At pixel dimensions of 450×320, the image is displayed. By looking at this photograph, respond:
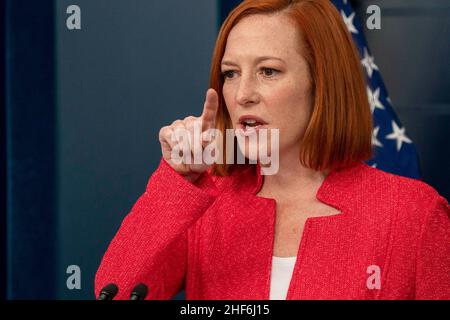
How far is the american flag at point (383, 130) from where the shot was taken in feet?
7.97

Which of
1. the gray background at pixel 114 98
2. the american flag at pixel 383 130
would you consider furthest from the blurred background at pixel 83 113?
the american flag at pixel 383 130

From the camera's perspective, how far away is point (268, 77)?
141cm

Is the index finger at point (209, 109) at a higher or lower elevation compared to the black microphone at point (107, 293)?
higher

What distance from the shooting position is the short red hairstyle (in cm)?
143

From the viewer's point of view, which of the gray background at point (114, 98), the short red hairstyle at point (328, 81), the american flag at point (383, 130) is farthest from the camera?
the american flag at point (383, 130)

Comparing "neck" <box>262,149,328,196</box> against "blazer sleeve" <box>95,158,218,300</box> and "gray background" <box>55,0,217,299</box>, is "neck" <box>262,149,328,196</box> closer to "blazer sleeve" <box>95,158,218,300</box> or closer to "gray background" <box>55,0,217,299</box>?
"blazer sleeve" <box>95,158,218,300</box>

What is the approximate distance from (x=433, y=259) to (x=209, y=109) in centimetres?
54

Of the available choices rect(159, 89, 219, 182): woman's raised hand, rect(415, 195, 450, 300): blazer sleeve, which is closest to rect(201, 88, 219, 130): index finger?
rect(159, 89, 219, 182): woman's raised hand

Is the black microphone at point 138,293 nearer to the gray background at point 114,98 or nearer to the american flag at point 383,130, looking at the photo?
the gray background at point 114,98

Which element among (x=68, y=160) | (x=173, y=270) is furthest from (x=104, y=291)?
(x=68, y=160)

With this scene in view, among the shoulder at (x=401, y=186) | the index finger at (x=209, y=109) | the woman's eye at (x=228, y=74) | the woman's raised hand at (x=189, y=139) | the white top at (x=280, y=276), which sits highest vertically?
the woman's eye at (x=228, y=74)

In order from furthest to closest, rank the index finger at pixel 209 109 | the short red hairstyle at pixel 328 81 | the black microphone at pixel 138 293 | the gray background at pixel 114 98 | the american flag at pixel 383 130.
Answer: the american flag at pixel 383 130 → the gray background at pixel 114 98 → the short red hairstyle at pixel 328 81 → the index finger at pixel 209 109 → the black microphone at pixel 138 293

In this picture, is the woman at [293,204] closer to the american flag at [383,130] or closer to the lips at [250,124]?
the lips at [250,124]

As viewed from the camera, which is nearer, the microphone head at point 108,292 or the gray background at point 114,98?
the microphone head at point 108,292
